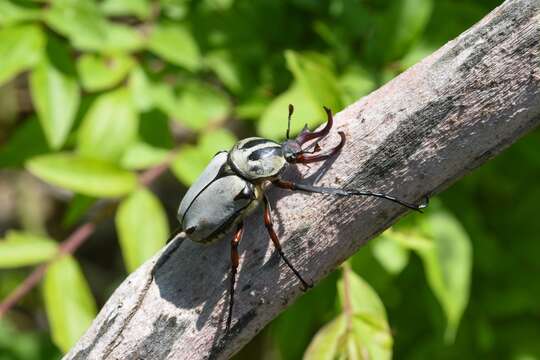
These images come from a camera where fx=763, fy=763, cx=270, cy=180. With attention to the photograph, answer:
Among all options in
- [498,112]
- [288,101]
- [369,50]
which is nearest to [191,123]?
[288,101]

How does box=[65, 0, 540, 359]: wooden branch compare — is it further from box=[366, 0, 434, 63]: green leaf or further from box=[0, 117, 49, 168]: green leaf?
box=[0, 117, 49, 168]: green leaf

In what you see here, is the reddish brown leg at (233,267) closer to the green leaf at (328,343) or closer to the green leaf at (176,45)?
the green leaf at (328,343)

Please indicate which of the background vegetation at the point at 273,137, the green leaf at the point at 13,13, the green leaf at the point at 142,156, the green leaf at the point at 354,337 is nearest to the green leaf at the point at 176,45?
the background vegetation at the point at 273,137

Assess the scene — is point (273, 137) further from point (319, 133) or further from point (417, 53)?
point (319, 133)

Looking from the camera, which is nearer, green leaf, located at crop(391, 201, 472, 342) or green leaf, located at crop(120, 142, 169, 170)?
green leaf, located at crop(391, 201, 472, 342)

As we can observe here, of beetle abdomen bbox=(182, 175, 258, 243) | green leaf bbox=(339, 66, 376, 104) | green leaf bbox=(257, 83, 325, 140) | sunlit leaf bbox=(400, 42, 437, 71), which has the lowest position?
sunlit leaf bbox=(400, 42, 437, 71)

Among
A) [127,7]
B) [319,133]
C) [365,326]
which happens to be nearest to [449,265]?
[365,326]

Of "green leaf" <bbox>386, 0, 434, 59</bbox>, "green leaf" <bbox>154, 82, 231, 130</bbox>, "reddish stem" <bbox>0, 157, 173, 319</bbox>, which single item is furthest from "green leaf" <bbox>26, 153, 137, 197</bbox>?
"green leaf" <bbox>386, 0, 434, 59</bbox>
